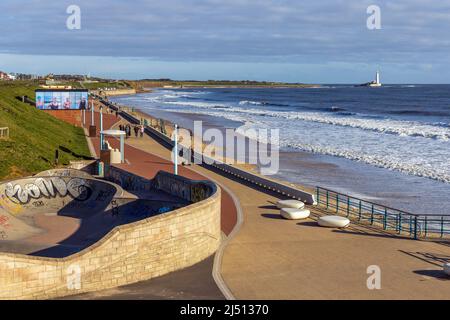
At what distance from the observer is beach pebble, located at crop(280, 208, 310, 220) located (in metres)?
19.1

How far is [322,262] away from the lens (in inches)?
584

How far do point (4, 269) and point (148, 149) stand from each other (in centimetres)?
2536

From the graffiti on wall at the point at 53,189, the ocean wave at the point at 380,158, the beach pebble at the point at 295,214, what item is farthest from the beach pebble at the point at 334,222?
the ocean wave at the point at 380,158

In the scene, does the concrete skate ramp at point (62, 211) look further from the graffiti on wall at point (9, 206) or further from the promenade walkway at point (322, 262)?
the promenade walkway at point (322, 262)

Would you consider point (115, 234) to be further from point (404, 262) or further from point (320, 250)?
point (404, 262)

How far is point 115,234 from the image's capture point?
1253 centimetres

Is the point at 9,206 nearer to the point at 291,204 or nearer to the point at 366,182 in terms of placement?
the point at 291,204

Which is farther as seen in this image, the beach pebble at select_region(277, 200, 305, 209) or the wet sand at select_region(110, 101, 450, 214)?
the wet sand at select_region(110, 101, 450, 214)

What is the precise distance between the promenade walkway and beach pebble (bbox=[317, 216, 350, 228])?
0.77 ft

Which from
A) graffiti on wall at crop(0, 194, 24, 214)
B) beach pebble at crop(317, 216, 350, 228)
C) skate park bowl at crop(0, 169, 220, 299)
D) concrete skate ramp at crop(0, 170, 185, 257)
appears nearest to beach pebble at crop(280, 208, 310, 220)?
beach pebble at crop(317, 216, 350, 228)

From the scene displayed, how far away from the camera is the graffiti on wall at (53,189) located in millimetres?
19812

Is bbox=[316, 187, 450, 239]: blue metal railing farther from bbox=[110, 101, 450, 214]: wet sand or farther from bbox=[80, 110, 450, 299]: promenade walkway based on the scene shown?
bbox=[110, 101, 450, 214]: wet sand

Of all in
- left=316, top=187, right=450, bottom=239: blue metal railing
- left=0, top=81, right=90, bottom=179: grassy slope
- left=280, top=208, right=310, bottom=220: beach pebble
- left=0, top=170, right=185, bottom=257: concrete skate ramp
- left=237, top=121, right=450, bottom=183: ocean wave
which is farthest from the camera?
left=237, top=121, right=450, bottom=183: ocean wave
